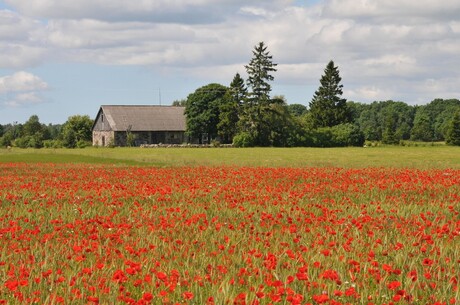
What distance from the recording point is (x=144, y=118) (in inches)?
5162

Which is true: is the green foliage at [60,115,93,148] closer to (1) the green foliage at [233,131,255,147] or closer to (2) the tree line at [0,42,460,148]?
(2) the tree line at [0,42,460,148]

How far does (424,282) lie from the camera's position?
743 cm

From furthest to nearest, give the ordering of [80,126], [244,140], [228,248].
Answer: [80,126] < [244,140] < [228,248]

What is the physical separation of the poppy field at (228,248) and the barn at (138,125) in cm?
10820

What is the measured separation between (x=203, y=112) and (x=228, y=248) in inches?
4701

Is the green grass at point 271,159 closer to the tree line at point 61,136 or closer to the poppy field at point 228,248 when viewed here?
the poppy field at point 228,248

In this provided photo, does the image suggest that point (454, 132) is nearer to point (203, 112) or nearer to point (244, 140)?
point (244, 140)

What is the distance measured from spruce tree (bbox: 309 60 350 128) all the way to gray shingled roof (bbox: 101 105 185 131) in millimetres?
28205

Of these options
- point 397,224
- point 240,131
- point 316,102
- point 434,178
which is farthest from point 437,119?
point 397,224

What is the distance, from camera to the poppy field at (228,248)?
6.84m

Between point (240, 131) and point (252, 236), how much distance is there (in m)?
101

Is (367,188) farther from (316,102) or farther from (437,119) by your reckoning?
(437,119)

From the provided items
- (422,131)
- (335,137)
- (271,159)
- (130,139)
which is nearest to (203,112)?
(130,139)

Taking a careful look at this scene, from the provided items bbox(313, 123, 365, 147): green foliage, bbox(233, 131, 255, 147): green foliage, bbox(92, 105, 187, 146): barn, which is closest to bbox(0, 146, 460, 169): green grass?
bbox(233, 131, 255, 147): green foliage
